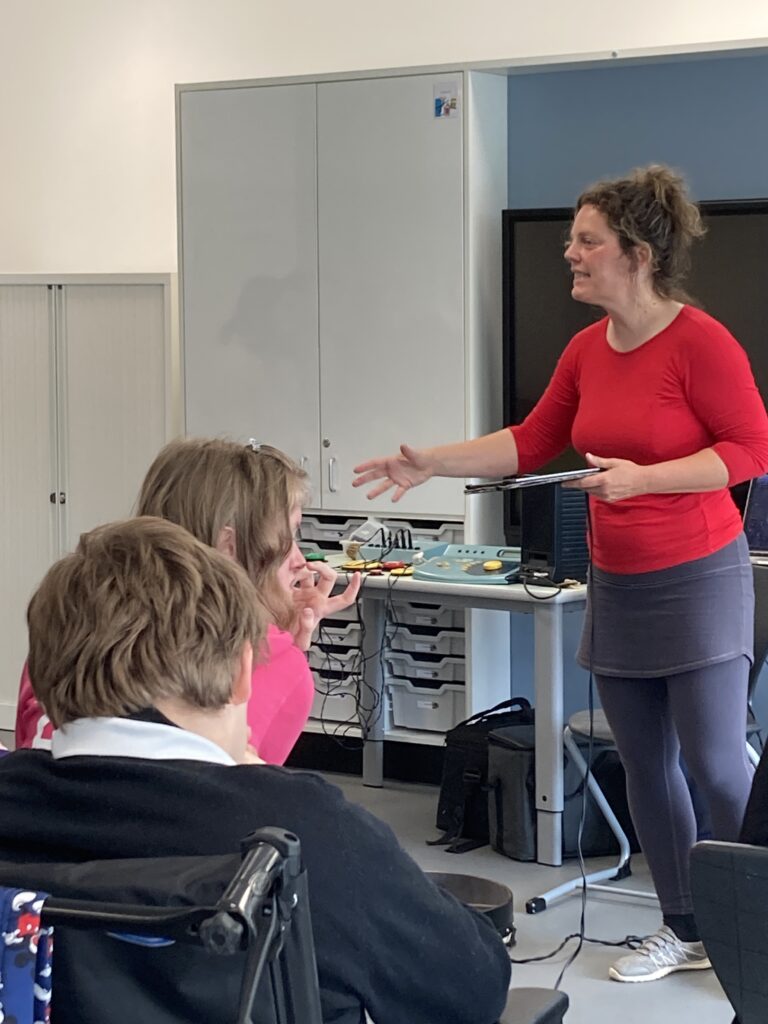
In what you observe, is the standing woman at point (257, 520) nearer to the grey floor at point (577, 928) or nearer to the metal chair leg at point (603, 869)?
the grey floor at point (577, 928)

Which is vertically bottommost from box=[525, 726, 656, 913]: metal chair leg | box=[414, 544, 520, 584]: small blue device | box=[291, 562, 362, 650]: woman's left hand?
box=[525, 726, 656, 913]: metal chair leg

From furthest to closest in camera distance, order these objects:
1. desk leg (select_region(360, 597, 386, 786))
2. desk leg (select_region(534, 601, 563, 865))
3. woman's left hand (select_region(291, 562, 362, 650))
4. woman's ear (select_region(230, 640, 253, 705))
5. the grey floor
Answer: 1. desk leg (select_region(360, 597, 386, 786))
2. desk leg (select_region(534, 601, 563, 865))
3. the grey floor
4. woman's left hand (select_region(291, 562, 362, 650))
5. woman's ear (select_region(230, 640, 253, 705))

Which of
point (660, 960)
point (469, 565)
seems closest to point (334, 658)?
point (469, 565)

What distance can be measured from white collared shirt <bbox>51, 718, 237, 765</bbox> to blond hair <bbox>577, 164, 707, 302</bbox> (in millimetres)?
1902

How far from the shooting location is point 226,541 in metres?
1.98

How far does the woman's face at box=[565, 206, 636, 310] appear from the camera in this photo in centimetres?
286

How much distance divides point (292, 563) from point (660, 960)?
5.03ft

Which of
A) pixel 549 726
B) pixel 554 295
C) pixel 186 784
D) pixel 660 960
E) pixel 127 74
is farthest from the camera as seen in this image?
pixel 127 74

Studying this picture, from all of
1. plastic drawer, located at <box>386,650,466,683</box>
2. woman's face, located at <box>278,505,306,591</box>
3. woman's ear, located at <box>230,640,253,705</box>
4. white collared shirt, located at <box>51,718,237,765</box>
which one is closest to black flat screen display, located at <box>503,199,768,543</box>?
plastic drawer, located at <box>386,650,466,683</box>

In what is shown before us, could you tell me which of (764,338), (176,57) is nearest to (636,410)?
(764,338)

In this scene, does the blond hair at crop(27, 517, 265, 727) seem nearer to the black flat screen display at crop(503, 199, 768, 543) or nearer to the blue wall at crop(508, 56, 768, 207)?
the black flat screen display at crop(503, 199, 768, 543)

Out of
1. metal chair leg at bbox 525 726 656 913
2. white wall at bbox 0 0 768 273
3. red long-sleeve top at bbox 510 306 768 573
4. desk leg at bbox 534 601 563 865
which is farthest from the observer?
white wall at bbox 0 0 768 273

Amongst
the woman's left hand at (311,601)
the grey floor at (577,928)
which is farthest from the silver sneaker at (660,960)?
the woman's left hand at (311,601)

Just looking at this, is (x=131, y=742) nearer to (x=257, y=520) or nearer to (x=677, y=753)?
(x=257, y=520)
